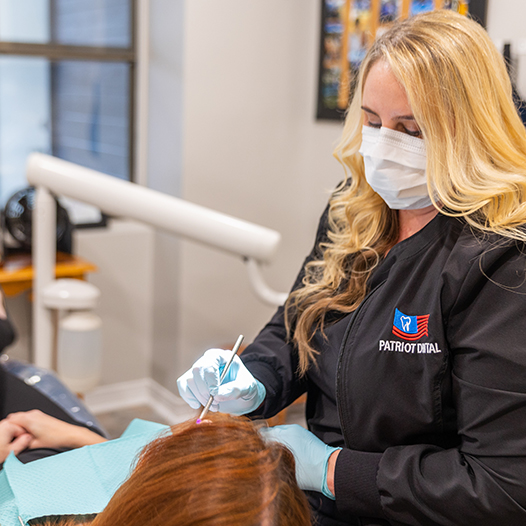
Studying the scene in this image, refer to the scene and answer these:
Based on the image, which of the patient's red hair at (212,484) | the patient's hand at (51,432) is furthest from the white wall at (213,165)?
the patient's red hair at (212,484)

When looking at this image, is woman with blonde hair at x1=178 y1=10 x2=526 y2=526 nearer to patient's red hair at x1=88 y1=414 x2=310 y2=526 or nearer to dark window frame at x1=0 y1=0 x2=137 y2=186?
patient's red hair at x1=88 y1=414 x2=310 y2=526

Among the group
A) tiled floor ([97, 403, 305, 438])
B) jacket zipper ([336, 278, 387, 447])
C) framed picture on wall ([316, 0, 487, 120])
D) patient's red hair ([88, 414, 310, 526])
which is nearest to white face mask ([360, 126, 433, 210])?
jacket zipper ([336, 278, 387, 447])

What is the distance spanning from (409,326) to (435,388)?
107 mm

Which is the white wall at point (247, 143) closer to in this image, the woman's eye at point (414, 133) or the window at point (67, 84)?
the window at point (67, 84)

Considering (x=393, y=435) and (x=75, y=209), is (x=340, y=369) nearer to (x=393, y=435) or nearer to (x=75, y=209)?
(x=393, y=435)

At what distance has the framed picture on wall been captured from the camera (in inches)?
110

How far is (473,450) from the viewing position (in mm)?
1026

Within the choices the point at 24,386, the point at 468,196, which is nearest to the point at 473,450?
the point at 468,196

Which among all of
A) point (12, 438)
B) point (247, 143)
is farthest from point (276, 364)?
point (247, 143)

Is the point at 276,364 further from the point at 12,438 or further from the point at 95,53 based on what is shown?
the point at 95,53

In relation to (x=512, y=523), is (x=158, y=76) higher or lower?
higher

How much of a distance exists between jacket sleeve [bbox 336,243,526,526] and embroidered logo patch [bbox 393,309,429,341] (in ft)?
0.13

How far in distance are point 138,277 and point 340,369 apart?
218 centimetres

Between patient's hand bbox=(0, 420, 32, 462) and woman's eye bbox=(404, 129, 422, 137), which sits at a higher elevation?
woman's eye bbox=(404, 129, 422, 137)
